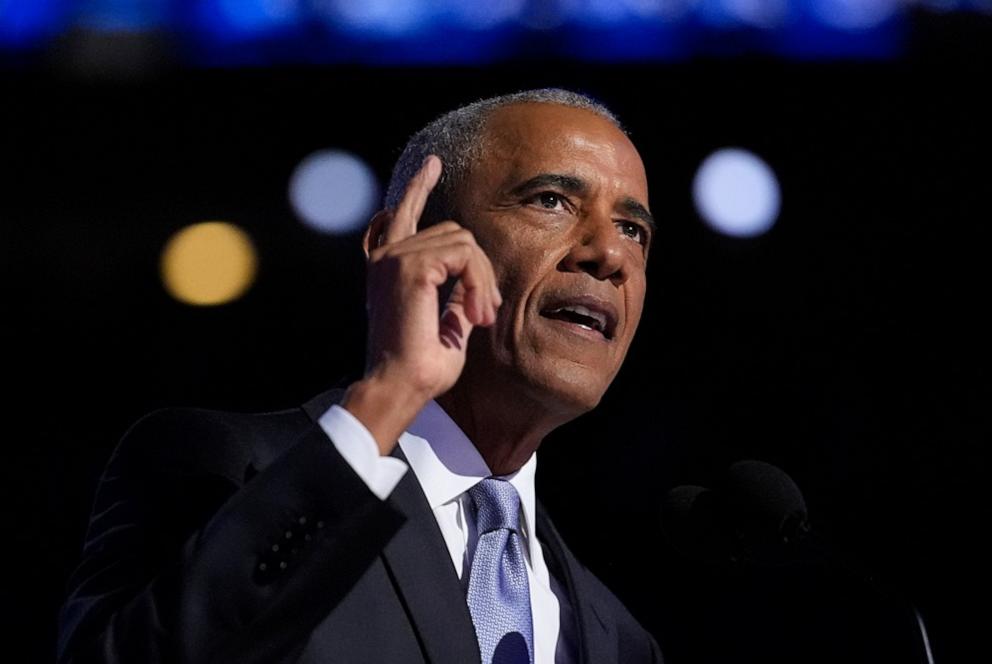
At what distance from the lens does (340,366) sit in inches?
167

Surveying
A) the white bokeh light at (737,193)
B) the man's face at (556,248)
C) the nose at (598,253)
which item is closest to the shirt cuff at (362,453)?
the man's face at (556,248)

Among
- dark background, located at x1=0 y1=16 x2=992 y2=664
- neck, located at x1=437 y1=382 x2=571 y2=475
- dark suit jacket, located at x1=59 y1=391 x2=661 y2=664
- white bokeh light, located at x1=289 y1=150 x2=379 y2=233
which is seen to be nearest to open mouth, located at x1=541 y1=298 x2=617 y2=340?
neck, located at x1=437 y1=382 x2=571 y2=475

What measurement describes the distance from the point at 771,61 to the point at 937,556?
62.6 inches

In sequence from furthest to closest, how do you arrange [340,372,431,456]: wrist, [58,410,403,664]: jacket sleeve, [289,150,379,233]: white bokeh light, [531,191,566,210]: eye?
[289,150,379,233]: white bokeh light, [531,191,566,210]: eye, [340,372,431,456]: wrist, [58,410,403,664]: jacket sleeve

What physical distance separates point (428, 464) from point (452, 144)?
2.14 feet

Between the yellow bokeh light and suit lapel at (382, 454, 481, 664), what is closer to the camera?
suit lapel at (382, 454, 481, 664)

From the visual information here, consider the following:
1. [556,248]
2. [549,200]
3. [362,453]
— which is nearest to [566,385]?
[556,248]

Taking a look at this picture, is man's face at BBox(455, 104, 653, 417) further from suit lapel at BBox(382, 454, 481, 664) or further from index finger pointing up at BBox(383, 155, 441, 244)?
suit lapel at BBox(382, 454, 481, 664)

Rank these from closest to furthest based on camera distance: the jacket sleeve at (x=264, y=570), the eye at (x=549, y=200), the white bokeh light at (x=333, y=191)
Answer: the jacket sleeve at (x=264, y=570), the eye at (x=549, y=200), the white bokeh light at (x=333, y=191)

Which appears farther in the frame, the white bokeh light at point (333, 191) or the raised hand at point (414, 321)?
the white bokeh light at point (333, 191)

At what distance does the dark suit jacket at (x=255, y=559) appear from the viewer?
4.90 ft

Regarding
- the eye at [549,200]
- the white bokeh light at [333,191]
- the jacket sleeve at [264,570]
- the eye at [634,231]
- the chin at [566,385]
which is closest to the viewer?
the jacket sleeve at [264,570]

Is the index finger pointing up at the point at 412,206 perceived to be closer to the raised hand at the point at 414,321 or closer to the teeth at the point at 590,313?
the raised hand at the point at 414,321

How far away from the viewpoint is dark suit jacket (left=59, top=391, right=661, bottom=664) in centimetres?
149
